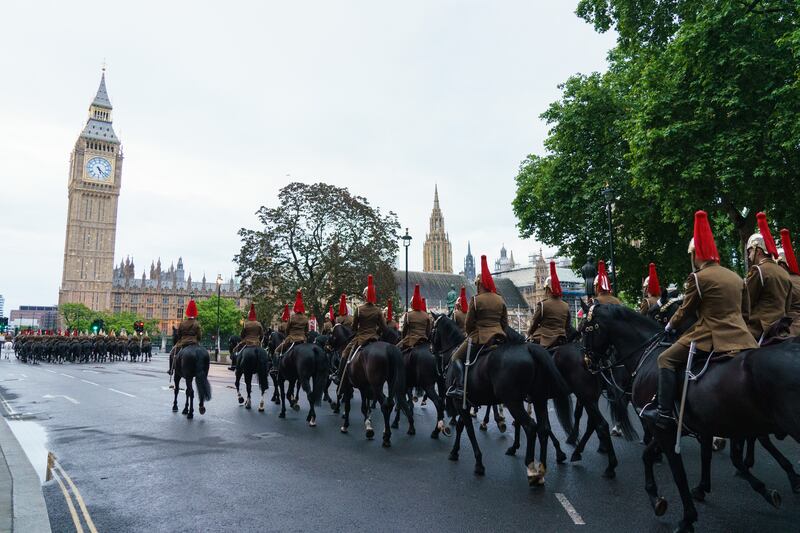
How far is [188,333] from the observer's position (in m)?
14.6

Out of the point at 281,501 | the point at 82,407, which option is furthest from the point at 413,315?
the point at 82,407

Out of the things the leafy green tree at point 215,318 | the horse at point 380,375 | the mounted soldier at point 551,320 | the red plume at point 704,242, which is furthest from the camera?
the leafy green tree at point 215,318

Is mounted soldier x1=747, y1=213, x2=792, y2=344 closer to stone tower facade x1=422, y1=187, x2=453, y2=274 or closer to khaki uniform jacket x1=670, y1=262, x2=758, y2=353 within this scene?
khaki uniform jacket x1=670, y1=262, x2=758, y2=353

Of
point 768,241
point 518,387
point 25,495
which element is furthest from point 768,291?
point 25,495

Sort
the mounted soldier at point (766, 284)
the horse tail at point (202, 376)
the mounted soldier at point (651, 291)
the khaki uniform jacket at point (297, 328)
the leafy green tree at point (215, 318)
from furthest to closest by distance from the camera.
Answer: the leafy green tree at point (215, 318) < the khaki uniform jacket at point (297, 328) < the horse tail at point (202, 376) < the mounted soldier at point (651, 291) < the mounted soldier at point (766, 284)

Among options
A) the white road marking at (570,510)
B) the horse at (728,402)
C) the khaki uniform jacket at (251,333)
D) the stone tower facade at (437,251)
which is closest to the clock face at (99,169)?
the stone tower facade at (437,251)

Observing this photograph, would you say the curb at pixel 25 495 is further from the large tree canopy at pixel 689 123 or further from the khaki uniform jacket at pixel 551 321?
the large tree canopy at pixel 689 123

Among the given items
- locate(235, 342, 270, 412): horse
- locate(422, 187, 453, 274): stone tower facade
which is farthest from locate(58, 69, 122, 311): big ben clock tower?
locate(235, 342, 270, 412): horse

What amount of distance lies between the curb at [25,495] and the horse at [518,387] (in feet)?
17.9

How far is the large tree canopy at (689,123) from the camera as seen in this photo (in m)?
17.7

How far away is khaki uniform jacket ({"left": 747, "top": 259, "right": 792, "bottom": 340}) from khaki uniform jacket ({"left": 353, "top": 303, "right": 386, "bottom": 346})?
7001 millimetres

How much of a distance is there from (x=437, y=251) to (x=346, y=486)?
142061mm

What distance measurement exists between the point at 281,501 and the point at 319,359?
7.03 meters

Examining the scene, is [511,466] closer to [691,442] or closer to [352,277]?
[691,442]
